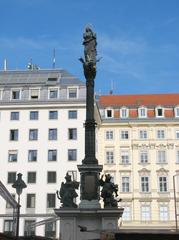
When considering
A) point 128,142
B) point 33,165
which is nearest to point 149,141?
point 128,142

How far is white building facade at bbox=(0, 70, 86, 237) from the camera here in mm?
43906

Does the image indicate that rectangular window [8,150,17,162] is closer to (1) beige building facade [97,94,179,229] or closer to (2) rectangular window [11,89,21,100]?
(2) rectangular window [11,89,21,100]

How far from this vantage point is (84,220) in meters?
19.4

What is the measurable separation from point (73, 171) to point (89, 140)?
24046 millimetres

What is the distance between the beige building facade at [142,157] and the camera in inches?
1841

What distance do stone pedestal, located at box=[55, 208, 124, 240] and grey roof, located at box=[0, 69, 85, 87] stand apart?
2998 centimetres

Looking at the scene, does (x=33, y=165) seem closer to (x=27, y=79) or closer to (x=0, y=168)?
(x=0, y=168)

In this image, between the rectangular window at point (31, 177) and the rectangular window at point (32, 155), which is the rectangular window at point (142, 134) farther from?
the rectangular window at point (31, 177)

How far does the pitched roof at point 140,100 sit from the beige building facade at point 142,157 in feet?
4.42

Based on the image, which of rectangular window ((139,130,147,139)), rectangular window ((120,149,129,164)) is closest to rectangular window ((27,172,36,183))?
rectangular window ((120,149,129,164))

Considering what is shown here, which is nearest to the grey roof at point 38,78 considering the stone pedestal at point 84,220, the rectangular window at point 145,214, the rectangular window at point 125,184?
the rectangular window at point 125,184

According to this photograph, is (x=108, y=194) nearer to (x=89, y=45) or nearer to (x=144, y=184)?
(x=89, y=45)

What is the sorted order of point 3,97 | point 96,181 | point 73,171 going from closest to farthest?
point 96,181 < point 73,171 < point 3,97

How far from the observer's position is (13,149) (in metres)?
46.2
